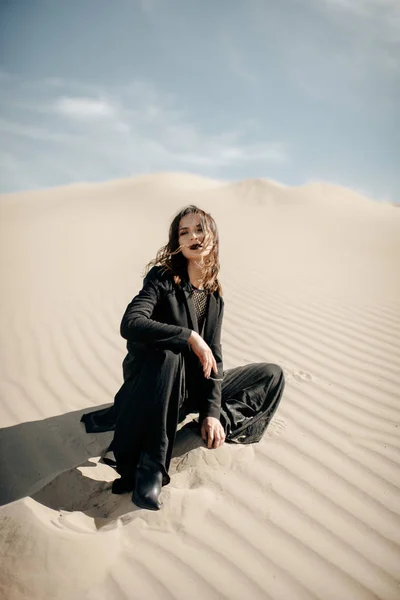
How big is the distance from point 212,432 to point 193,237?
117 centimetres

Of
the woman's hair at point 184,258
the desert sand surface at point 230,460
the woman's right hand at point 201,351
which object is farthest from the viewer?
the woman's hair at point 184,258

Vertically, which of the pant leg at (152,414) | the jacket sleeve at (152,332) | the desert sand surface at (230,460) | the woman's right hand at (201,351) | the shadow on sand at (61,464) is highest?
the jacket sleeve at (152,332)

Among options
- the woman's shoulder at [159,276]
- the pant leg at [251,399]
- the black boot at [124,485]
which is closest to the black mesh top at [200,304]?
the woman's shoulder at [159,276]

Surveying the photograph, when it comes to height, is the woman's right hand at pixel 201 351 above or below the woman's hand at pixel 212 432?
above

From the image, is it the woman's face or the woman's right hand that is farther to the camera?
the woman's face

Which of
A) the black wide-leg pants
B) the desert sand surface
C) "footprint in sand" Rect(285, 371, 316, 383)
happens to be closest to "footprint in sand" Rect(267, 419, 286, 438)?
the desert sand surface

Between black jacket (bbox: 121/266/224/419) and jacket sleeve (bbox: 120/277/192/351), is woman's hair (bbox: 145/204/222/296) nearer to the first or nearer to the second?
black jacket (bbox: 121/266/224/419)

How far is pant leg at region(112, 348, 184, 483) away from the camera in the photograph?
6.07 ft

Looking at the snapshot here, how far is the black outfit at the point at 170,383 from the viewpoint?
187 centimetres

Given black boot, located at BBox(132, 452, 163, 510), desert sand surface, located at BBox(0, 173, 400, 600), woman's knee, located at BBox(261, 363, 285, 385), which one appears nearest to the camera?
desert sand surface, located at BBox(0, 173, 400, 600)

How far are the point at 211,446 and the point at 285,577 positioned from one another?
2.36 ft

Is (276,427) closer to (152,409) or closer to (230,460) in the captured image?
(230,460)

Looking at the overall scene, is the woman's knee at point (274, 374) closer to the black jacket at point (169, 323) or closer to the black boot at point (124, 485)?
the black jacket at point (169, 323)

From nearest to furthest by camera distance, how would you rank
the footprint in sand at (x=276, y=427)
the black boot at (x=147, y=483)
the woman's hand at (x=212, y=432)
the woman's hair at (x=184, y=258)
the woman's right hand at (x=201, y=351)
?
the black boot at (x=147, y=483) < the woman's right hand at (x=201, y=351) < the woman's hand at (x=212, y=432) < the woman's hair at (x=184, y=258) < the footprint in sand at (x=276, y=427)
